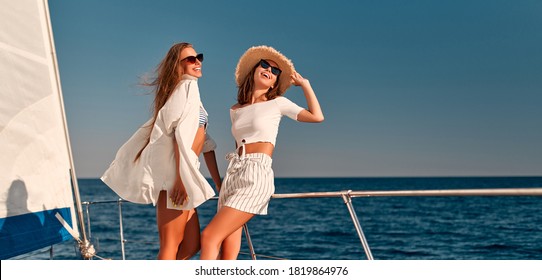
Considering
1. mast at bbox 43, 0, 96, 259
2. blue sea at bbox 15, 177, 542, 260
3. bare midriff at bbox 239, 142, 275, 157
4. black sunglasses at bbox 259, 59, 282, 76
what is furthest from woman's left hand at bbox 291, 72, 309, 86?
blue sea at bbox 15, 177, 542, 260

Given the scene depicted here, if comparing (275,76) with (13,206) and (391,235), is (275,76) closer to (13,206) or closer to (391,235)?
(13,206)

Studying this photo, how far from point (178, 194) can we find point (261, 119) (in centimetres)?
62

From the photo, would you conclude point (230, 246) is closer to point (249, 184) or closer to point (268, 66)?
point (249, 184)

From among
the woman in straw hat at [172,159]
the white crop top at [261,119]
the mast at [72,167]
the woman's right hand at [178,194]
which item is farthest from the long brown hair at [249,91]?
the mast at [72,167]

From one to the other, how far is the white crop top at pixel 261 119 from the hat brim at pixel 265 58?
213 millimetres

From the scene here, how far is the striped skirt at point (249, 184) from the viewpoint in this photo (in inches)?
112

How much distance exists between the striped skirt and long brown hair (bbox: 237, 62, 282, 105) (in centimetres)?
43

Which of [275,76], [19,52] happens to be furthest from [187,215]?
[19,52]

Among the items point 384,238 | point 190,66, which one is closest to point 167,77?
point 190,66

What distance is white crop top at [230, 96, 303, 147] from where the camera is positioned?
120 inches

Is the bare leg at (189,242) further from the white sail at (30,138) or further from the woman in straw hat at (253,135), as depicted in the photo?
the white sail at (30,138)
